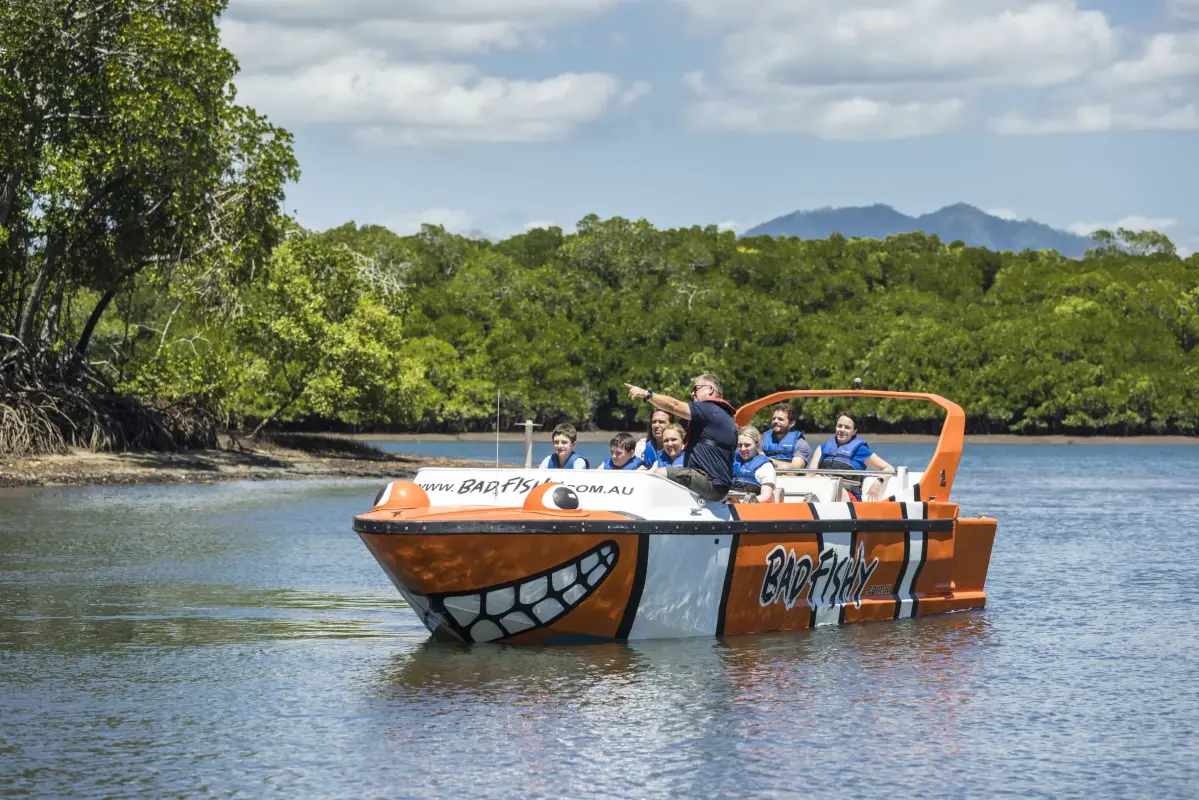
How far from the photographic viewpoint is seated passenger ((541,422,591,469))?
44.3ft

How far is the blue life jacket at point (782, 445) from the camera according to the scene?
1623 centimetres

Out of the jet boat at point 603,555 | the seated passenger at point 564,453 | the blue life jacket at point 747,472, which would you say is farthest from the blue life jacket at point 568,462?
the blue life jacket at point 747,472

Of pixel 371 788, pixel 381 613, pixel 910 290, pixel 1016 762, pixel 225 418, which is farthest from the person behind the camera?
pixel 910 290

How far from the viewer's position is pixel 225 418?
43250 millimetres

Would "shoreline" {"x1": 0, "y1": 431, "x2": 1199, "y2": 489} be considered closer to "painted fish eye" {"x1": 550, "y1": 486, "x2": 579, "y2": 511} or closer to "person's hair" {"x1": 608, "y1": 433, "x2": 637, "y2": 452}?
"person's hair" {"x1": 608, "y1": 433, "x2": 637, "y2": 452}

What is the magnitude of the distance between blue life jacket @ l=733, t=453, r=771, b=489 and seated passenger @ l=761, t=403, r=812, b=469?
71.5 inches

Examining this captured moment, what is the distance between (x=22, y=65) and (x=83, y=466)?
25.7ft

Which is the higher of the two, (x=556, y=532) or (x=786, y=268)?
(x=786, y=268)

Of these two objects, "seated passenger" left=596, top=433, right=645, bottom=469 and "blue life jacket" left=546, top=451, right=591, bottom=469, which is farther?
"seated passenger" left=596, top=433, right=645, bottom=469

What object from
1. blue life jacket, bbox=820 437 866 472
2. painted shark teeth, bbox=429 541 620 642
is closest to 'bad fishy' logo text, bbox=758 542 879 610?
blue life jacket, bbox=820 437 866 472

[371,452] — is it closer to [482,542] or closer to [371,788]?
[482,542]

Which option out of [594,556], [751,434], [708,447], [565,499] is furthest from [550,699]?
[751,434]

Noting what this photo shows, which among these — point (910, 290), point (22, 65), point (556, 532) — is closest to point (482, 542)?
point (556, 532)

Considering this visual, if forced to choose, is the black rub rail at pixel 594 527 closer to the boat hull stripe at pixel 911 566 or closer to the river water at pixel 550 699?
the river water at pixel 550 699
